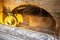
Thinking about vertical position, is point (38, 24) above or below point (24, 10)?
below

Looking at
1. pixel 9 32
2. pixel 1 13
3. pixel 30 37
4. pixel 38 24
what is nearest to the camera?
pixel 30 37

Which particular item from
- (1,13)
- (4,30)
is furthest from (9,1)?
(4,30)

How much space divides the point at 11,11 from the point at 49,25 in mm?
865

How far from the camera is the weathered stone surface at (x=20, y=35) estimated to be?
28.7 inches

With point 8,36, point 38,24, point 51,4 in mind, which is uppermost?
point 51,4

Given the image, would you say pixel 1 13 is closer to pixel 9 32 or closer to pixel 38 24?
pixel 38 24

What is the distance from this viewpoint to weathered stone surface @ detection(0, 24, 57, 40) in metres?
0.73

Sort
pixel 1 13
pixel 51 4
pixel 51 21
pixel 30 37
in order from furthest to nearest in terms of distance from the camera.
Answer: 1. pixel 1 13
2. pixel 51 21
3. pixel 51 4
4. pixel 30 37

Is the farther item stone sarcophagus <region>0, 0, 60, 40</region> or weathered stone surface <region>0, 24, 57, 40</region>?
stone sarcophagus <region>0, 0, 60, 40</region>

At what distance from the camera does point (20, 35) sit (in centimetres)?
83

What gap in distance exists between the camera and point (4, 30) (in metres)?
0.96

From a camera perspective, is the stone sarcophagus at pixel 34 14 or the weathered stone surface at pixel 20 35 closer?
the weathered stone surface at pixel 20 35

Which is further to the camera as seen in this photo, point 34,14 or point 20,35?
point 34,14

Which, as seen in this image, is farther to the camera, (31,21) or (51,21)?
(31,21)
